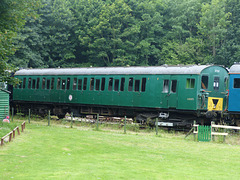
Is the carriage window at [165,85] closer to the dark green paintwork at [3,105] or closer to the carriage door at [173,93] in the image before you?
the carriage door at [173,93]

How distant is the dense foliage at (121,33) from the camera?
158 feet

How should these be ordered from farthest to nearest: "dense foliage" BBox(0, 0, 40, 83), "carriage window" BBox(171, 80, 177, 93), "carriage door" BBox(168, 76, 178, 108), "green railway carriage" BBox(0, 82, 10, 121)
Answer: "green railway carriage" BBox(0, 82, 10, 121)
"carriage window" BBox(171, 80, 177, 93)
"carriage door" BBox(168, 76, 178, 108)
"dense foliage" BBox(0, 0, 40, 83)

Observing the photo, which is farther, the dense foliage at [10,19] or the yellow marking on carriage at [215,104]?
the yellow marking on carriage at [215,104]

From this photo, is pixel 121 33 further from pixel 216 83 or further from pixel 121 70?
pixel 216 83

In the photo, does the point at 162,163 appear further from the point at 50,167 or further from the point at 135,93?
the point at 135,93

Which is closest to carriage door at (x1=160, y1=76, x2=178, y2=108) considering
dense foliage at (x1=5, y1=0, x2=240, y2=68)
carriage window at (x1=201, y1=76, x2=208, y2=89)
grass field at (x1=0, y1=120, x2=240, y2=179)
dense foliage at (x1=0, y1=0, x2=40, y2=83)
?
carriage window at (x1=201, y1=76, x2=208, y2=89)

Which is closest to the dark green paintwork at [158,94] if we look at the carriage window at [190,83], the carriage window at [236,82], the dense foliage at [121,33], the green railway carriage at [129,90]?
the green railway carriage at [129,90]

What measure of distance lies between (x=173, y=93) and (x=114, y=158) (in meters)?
11.3

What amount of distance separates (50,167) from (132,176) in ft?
8.55

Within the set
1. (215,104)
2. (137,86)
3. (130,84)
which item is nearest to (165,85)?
(137,86)

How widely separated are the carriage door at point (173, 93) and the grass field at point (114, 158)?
174 inches

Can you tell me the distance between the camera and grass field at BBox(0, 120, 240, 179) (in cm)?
1127

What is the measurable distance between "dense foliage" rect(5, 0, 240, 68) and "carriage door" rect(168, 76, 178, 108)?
23484 millimetres

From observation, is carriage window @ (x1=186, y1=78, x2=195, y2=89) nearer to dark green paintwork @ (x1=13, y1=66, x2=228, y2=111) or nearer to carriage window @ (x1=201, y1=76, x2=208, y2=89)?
dark green paintwork @ (x1=13, y1=66, x2=228, y2=111)
